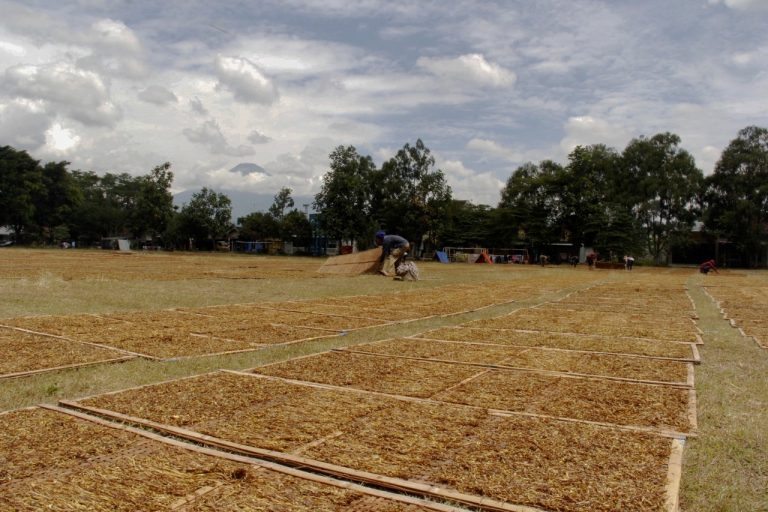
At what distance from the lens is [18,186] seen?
64.4 meters

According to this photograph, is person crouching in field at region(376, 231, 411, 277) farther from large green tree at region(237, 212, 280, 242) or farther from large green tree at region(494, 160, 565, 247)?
large green tree at region(237, 212, 280, 242)

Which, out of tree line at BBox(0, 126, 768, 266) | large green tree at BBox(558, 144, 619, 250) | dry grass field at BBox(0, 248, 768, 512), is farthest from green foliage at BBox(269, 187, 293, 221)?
dry grass field at BBox(0, 248, 768, 512)

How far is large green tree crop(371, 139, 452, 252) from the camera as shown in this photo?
189 ft

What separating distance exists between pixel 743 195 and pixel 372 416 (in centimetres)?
5588

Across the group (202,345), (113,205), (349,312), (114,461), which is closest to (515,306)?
(349,312)

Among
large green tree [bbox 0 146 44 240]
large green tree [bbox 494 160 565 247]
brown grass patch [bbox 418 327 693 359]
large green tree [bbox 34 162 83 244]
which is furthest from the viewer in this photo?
large green tree [bbox 34 162 83 244]

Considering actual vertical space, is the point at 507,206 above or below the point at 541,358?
above

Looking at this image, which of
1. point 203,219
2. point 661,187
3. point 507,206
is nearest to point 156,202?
point 203,219

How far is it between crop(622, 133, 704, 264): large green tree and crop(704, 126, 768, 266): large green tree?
1.72m

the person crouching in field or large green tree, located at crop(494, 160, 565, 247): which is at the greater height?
large green tree, located at crop(494, 160, 565, 247)

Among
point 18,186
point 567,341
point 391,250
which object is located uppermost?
point 18,186

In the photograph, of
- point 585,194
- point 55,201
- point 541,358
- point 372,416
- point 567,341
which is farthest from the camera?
point 55,201

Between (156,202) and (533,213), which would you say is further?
(156,202)

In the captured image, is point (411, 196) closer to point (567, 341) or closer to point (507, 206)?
point (507, 206)
